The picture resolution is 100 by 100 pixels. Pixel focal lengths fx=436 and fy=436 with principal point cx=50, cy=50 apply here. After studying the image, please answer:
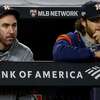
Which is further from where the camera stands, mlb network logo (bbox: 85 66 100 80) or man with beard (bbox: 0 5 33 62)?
man with beard (bbox: 0 5 33 62)

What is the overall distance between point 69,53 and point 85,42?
0.13 metres

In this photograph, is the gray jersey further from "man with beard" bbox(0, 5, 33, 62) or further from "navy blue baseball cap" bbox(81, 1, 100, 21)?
"navy blue baseball cap" bbox(81, 1, 100, 21)

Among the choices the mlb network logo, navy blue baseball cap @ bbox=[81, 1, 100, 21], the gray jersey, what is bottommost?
the mlb network logo

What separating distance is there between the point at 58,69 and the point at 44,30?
437 cm

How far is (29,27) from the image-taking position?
6742 mm

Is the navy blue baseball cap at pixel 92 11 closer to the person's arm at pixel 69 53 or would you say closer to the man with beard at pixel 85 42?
the man with beard at pixel 85 42

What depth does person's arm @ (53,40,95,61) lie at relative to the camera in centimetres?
266

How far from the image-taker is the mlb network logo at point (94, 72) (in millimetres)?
2541

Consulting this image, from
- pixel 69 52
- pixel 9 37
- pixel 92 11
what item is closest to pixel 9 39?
pixel 9 37

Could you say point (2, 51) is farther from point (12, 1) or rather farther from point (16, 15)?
point (12, 1)

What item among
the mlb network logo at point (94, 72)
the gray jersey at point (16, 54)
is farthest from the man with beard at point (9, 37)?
the mlb network logo at point (94, 72)

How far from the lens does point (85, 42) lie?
2.76 metres

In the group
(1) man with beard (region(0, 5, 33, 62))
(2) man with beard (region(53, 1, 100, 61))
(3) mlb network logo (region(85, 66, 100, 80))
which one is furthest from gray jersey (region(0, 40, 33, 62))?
(3) mlb network logo (region(85, 66, 100, 80))

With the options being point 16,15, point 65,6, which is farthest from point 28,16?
point 16,15
